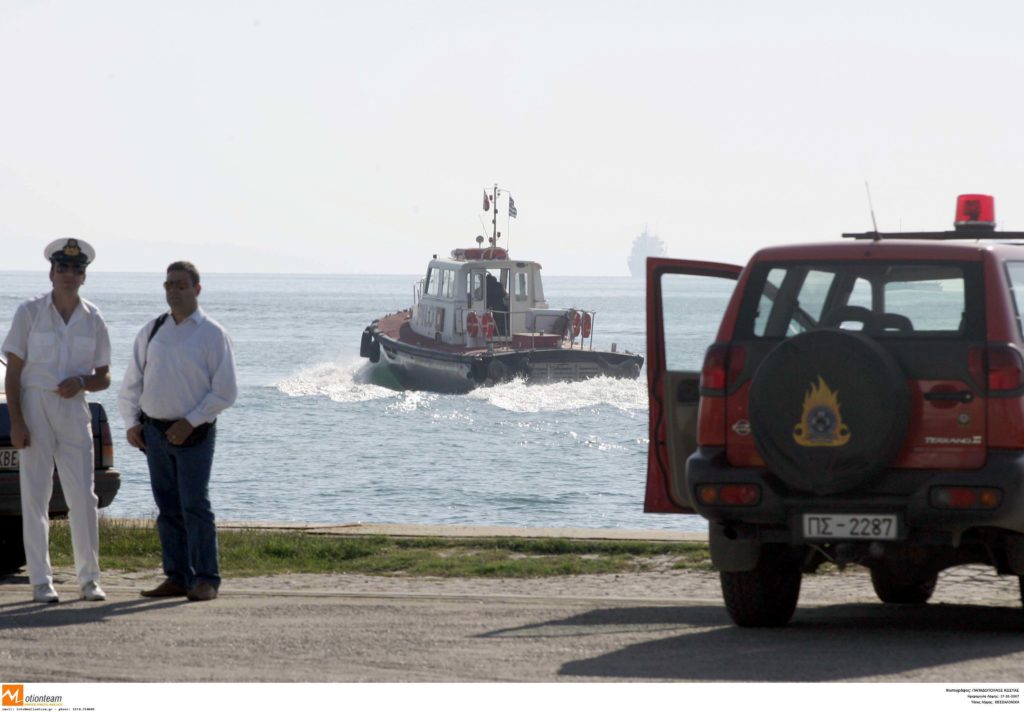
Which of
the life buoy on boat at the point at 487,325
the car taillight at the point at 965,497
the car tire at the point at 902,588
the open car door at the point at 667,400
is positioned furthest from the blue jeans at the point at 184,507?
the life buoy on boat at the point at 487,325

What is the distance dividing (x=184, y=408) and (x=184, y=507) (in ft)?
1.59

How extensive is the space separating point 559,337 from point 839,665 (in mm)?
38693

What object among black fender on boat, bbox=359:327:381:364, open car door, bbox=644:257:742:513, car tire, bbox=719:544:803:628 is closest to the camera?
car tire, bbox=719:544:803:628

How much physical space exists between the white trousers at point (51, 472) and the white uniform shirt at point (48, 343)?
9 cm

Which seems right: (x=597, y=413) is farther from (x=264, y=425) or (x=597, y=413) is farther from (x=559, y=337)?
(x=264, y=425)

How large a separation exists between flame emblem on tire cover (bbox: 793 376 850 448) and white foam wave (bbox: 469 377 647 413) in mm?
36910

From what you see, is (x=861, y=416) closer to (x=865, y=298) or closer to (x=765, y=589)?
(x=865, y=298)

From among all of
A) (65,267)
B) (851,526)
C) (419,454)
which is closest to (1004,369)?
(851,526)

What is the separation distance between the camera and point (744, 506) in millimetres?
6977

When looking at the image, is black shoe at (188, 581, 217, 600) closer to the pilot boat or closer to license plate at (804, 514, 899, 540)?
license plate at (804, 514, 899, 540)

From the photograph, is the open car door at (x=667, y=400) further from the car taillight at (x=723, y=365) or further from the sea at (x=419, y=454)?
the sea at (x=419, y=454)

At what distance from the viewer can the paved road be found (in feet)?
20.0

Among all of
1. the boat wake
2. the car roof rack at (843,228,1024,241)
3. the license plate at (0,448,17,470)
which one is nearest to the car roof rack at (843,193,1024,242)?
the car roof rack at (843,228,1024,241)

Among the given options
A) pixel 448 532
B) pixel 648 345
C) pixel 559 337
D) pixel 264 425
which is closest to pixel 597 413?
pixel 559 337
